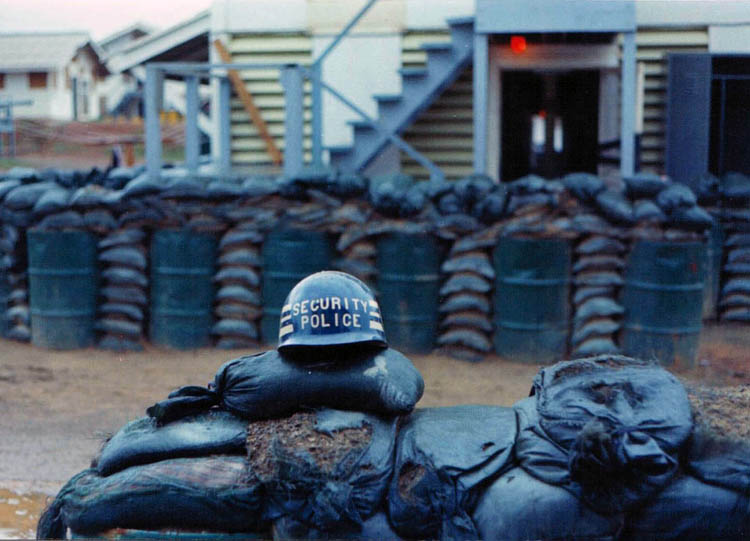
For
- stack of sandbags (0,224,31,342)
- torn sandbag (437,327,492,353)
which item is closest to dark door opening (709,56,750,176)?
torn sandbag (437,327,492,353)

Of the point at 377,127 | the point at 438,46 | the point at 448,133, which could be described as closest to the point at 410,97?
the point at 377,127

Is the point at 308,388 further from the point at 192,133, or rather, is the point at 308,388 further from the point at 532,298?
the point at 192,133

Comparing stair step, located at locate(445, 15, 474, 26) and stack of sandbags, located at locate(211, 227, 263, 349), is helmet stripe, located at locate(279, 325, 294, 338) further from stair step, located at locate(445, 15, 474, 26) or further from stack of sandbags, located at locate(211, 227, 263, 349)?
stair step, located at locate(445, 15, 474, 26)

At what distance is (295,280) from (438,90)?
3.93 metres

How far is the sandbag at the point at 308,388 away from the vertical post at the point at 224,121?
10529mm

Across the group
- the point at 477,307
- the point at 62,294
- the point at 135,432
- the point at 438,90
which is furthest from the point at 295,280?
the point at 135,432

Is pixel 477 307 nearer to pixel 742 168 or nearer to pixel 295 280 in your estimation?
pixel 295 280

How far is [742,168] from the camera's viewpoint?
13211mm

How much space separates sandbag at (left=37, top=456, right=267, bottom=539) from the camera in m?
3.18

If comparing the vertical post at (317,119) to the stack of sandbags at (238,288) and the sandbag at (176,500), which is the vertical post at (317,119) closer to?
the stack of sandbags at (238,288)

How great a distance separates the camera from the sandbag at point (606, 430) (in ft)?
9.46

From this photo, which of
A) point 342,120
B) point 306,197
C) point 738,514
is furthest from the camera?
point 342,120

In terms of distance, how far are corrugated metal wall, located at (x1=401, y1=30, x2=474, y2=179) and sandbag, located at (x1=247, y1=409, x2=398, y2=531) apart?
10.7 metres

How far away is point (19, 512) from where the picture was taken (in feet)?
17.4
